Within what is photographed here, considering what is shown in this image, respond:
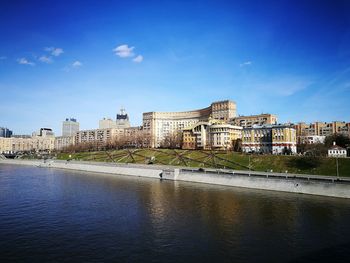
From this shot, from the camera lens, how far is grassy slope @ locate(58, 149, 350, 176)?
3036 inches

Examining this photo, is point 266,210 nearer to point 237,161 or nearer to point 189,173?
point 189,173

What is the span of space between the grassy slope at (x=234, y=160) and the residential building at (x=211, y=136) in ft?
55.5

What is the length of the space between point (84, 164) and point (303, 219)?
328 feet

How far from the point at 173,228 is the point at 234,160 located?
64356 mm

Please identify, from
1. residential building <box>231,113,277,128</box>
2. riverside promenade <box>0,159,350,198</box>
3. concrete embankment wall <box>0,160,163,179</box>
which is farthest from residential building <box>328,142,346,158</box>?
residential building <box>231,113,277,128</box>

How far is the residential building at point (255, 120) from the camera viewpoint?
15812cm

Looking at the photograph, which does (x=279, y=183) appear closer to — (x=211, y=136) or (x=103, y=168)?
(x=103, y=168)

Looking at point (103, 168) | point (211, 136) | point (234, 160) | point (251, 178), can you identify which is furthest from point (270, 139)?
point (103, 168)

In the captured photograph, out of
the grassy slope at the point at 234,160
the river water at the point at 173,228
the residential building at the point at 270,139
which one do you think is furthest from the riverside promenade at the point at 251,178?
the residential building at the point at 270,139

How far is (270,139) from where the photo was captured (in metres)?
116

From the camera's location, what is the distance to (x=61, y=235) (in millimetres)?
35219

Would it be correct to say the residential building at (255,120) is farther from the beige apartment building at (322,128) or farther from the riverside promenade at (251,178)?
the riverside promenade at (251,178)

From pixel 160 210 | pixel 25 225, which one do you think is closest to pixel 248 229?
pixel 160 210

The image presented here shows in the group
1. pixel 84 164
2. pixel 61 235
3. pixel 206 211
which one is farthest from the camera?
pixel 84 164
